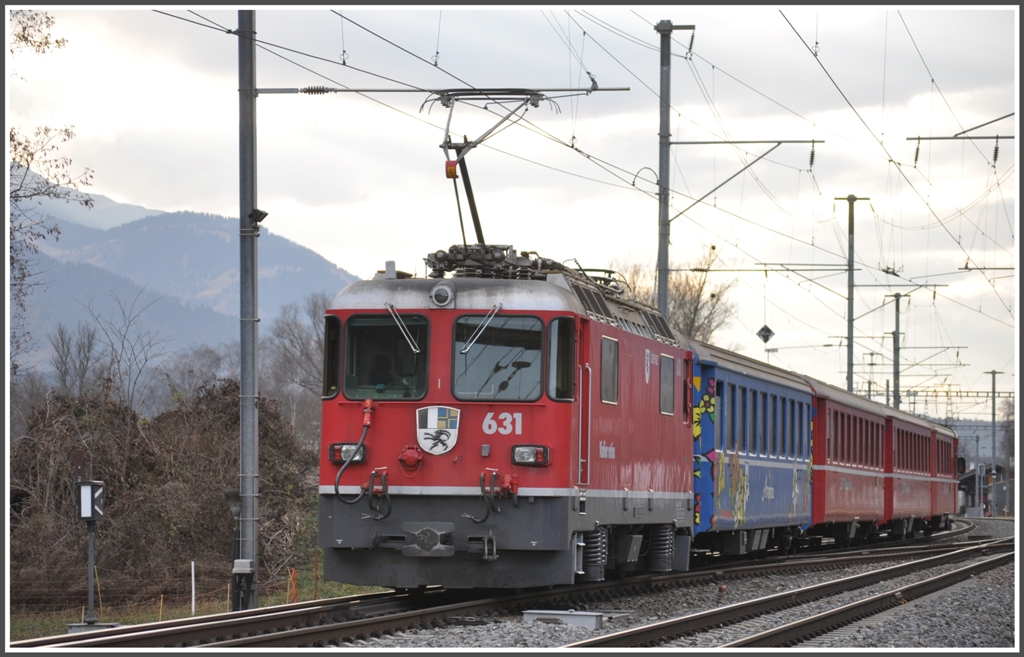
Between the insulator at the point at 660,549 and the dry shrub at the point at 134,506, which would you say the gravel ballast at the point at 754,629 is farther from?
the dry shrub at the point at 134,506

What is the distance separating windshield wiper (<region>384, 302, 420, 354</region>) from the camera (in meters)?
13.5

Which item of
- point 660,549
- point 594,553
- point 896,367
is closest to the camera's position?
point 594,553

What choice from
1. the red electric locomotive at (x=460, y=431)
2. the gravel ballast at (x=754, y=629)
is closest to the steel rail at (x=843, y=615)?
the gravel ballast at (x=754, y=629)

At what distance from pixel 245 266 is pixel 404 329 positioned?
221 centimetres

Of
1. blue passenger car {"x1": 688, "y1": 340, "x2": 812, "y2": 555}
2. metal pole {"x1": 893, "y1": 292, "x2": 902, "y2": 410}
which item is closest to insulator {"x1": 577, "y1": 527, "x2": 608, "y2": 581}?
blue passenger car {"x1": 688, "y1": 340, "x2": 812, "y2": 555}

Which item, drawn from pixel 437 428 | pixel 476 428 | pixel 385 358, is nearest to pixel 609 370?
pixel 476 428

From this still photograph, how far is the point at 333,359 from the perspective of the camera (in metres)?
13.7

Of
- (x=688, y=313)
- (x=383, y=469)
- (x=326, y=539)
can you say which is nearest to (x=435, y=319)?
(x=383, y=469)

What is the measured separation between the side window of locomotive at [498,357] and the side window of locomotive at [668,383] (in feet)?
12.9

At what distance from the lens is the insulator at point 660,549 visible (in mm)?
17016

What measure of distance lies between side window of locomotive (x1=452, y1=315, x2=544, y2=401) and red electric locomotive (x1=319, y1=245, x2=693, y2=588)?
1 centimetres

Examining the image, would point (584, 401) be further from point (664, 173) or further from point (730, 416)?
point (664, 173)

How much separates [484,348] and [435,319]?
1.85 feet

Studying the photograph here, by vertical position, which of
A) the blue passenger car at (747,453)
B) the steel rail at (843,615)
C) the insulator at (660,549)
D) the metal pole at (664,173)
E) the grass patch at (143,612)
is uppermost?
the metal pole at (664,173)
